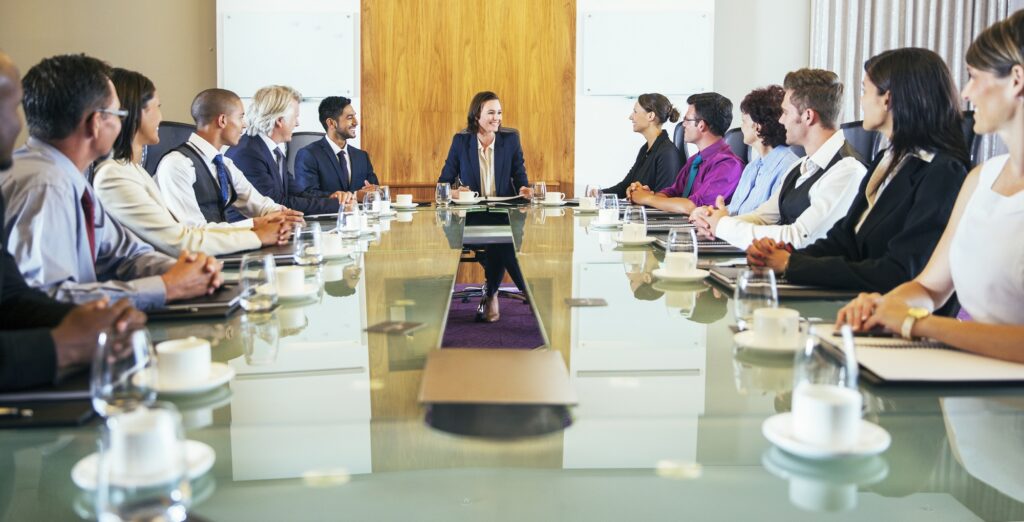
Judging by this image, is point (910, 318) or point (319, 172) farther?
point (319, 172)

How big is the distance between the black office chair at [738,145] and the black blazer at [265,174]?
7.37 feet

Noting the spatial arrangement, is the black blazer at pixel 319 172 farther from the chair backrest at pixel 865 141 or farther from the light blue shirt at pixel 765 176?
the chair backrest at pixel 865 141

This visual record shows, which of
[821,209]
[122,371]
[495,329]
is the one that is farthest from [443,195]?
[122,371]

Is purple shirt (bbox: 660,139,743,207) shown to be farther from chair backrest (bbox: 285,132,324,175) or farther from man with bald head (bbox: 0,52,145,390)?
man with bald head (bbox: 0,52,145,390)

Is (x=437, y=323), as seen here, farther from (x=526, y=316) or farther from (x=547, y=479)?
(x=526, y=316)

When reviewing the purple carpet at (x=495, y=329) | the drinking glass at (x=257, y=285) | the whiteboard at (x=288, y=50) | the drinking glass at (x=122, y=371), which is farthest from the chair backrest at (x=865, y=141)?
the whiteboard at (x=288, y=50)

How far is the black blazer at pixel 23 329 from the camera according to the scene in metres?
1.16

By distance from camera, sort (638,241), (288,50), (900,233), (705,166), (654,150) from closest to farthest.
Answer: (900,233), (638,241), (705,166), (654,150), (288,50)

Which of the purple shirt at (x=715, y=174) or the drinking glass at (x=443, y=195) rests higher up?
the purple shirt at (x=715, y=174)

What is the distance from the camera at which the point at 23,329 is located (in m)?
1.44

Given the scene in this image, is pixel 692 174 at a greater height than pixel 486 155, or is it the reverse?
pixel 486 155

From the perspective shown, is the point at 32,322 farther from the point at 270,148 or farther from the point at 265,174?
the point at 270,148

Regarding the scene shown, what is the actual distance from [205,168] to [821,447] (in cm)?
307

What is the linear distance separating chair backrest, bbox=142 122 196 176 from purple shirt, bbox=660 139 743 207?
2532 millimetres
